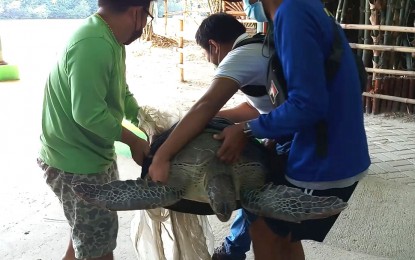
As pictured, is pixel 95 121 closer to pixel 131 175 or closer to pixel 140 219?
pixel 140 219

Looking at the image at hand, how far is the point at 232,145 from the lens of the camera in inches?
46.6

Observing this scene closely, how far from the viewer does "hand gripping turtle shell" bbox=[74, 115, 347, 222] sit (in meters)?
1.07

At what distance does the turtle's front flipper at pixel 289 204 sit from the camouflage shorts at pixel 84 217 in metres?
0.54

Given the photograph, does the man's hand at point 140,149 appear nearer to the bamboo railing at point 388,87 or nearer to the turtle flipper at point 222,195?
the turtle flipper at point 222,195

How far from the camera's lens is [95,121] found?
1.30m

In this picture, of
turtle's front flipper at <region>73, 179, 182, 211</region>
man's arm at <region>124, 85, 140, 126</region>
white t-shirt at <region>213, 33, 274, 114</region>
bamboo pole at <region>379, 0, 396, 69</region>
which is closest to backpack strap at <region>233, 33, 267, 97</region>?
white t-shirt at <region>213, 33, 274, 114</region>

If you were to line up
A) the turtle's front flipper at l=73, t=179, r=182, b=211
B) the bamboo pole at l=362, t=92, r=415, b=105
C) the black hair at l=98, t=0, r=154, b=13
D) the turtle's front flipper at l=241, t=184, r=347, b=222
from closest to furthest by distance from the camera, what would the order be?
the turtle's front flipper at l=241, t=184, r=347, b=222 < the turtle's front flipper at l=73, t=179, r=182, b=211 < the black hair at l=98, t=0, r=154, b=13 < the bamboo pole at l=362, t=92, r=415, b=105

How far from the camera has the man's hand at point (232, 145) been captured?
3.88 ft

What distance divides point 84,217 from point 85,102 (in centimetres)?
40

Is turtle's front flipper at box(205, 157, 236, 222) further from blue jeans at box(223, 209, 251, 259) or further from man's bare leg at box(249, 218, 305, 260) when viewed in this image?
blue jeans at box(223, 209, 251, 259)

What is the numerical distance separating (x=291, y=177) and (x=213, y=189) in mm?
229

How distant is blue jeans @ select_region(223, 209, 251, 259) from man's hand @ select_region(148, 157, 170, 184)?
748 mm

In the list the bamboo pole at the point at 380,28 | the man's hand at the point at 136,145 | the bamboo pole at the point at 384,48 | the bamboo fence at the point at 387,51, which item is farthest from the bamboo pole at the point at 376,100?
the man's hand at the point at 136,145

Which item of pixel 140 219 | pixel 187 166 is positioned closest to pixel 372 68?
pixel 140 219
